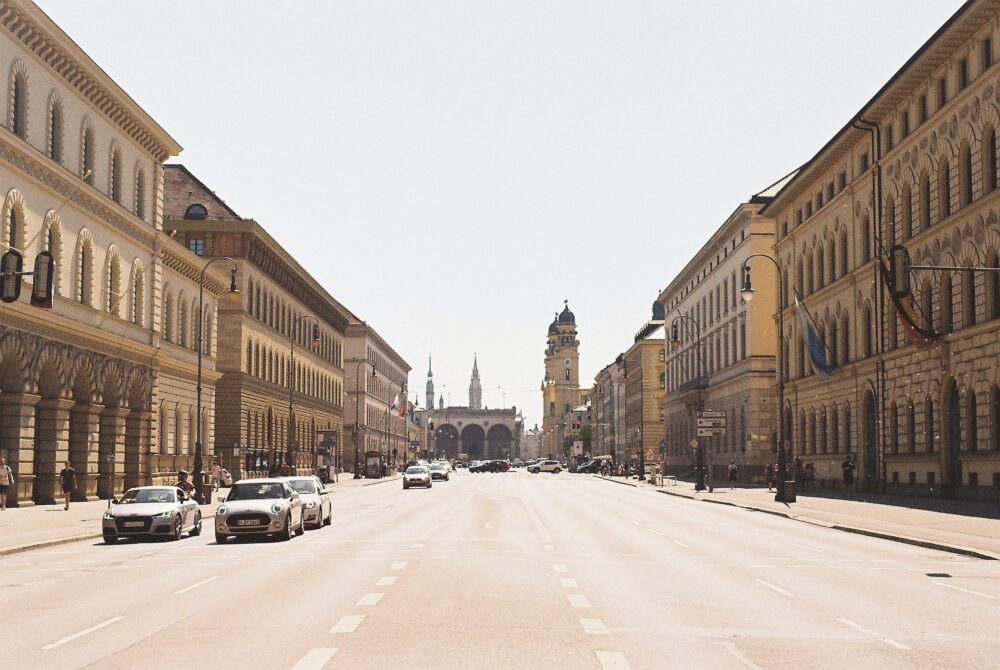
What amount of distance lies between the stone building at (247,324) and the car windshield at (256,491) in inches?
1373

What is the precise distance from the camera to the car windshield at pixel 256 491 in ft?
102

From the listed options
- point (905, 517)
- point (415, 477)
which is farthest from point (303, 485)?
point (415, 477)

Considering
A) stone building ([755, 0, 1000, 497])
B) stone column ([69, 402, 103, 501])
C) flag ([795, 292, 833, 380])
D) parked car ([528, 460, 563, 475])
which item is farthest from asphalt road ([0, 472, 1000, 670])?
parked car ([528, 460, 563, 475])

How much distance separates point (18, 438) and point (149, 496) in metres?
14.4

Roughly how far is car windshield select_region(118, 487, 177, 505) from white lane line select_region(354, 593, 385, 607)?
15420 millimetres

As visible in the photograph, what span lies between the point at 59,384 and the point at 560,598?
113 feet

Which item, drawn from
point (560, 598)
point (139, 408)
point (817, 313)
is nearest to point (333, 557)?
point (560, 598)

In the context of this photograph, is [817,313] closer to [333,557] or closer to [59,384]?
[59,384]

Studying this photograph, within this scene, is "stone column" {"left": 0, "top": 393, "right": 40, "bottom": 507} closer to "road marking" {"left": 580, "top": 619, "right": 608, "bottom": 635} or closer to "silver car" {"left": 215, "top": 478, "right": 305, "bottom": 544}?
"silver car" {"left": 215, "top": 478, "right": 305, "bottom": 544}

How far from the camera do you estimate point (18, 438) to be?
43.8 m

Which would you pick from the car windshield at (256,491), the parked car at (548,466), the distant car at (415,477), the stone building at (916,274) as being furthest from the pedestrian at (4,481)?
the parked car at (548,466)

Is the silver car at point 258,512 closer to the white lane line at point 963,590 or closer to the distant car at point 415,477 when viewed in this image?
the white lane line at point 963,590

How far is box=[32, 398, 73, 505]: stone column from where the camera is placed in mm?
46969

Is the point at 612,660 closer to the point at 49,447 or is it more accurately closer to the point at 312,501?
the point at 312,501
